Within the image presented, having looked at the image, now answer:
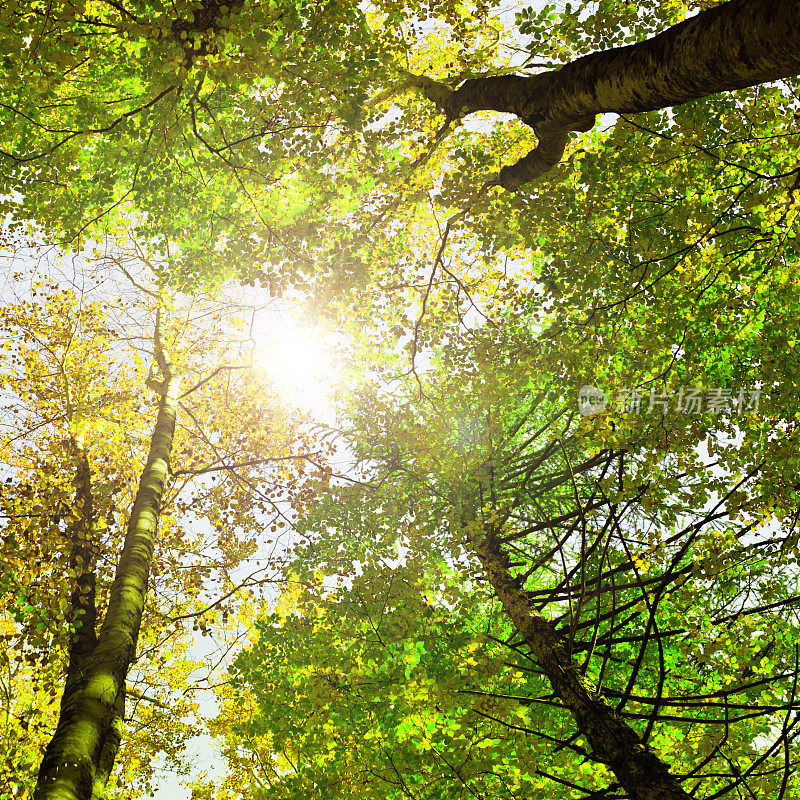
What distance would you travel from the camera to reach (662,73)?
2854mm

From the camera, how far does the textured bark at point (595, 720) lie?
3373 millimetres

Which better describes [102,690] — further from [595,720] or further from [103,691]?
[595,720]

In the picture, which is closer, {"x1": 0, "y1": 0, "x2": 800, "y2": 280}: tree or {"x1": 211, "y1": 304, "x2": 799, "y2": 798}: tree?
{"x1": 0, "y1": 0, "x2": 800, "y2": 280}: tree

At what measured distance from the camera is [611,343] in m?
4.99

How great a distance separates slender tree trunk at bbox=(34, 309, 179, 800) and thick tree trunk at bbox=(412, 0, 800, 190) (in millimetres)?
6479

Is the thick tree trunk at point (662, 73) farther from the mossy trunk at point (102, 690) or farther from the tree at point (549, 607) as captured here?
the mossy trunk at point (102, 690)

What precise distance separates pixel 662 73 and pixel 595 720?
4653 mm

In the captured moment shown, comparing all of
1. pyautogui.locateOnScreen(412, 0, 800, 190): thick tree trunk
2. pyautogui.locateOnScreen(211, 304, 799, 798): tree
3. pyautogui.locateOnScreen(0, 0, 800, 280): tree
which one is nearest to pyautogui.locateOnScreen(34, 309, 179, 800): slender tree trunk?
pyautogui.locateOnScreen(211, 304, 799, 798): tree

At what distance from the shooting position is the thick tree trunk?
234 centimetres

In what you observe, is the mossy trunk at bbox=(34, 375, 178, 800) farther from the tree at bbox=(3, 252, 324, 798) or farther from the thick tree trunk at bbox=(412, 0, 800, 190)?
the thick tree trunk at bbox=(412, 0, 800, 190)

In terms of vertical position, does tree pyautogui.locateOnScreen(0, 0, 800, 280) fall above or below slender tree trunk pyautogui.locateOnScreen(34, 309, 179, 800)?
above

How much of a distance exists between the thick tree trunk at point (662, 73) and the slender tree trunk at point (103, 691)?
648cm

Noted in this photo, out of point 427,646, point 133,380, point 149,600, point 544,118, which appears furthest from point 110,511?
point 544,118

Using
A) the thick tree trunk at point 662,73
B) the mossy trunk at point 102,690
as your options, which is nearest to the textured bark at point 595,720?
the mossy trunk at point 102,690
